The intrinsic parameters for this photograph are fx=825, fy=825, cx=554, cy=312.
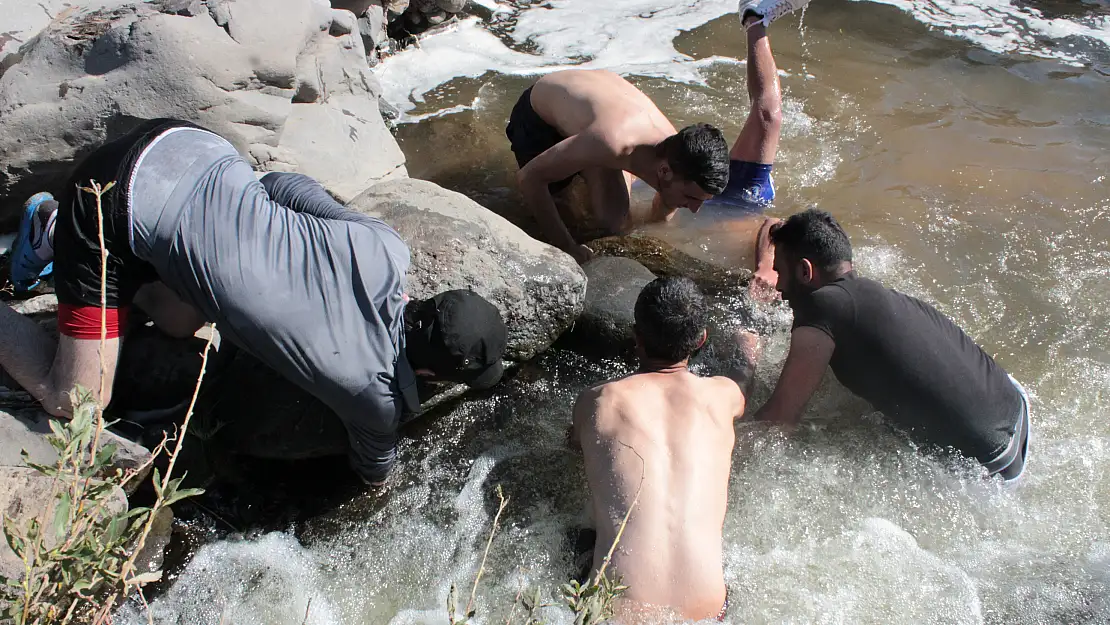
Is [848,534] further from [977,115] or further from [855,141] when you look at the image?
[977,115]

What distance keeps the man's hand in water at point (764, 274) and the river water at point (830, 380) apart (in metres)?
0.16

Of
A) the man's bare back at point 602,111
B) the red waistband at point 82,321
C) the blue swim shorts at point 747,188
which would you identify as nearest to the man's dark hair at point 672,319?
the man's bare back at point 602,111

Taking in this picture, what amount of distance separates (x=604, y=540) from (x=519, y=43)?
5.06m

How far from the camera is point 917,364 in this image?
3.31m

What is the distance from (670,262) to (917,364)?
1.71 metres

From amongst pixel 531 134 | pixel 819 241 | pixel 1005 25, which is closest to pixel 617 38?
pixel 531 134

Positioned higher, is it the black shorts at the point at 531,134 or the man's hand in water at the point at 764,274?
the black shorts at the point at 531,134

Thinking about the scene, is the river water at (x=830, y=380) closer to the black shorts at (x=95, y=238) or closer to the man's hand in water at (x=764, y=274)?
the man's hand in water at (x=764, y=274)

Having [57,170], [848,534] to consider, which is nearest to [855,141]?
[848,534]

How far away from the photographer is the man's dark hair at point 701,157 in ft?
12.9

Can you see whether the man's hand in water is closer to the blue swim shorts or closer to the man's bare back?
the blue swim shorts

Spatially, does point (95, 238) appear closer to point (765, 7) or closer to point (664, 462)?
point (664, 462)

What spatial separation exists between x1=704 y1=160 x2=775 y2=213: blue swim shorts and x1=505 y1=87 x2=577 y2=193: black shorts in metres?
0.94

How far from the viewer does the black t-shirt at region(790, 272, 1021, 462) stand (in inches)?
130
